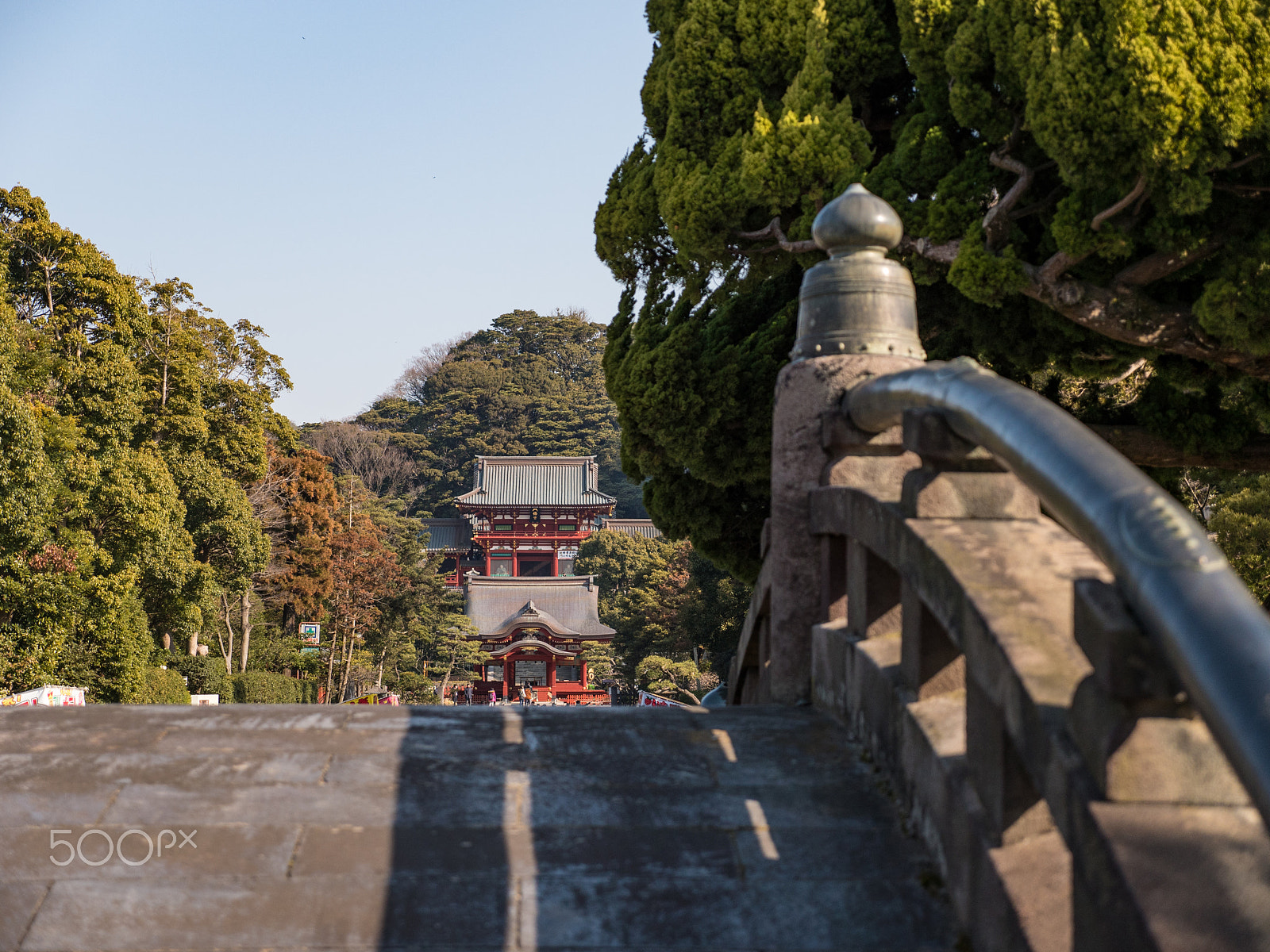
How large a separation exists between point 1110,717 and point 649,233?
8.85 m

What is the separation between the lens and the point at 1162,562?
145 centimetres

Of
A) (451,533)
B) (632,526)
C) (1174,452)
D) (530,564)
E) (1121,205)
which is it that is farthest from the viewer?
(632,526)

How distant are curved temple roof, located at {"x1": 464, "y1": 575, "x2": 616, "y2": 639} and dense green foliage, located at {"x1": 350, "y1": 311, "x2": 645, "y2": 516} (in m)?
14.8

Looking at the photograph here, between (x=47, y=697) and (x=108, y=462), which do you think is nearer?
(x=47, y=697)

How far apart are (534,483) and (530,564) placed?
3974 millimetres

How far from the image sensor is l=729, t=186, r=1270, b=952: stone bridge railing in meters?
1.39

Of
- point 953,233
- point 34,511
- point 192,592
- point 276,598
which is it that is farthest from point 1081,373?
point 276,598

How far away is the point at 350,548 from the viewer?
28.2 metres

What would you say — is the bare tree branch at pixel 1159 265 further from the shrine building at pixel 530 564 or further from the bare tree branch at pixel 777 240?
the shrine building at pixel 530 564

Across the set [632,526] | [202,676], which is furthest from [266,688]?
[632,526]

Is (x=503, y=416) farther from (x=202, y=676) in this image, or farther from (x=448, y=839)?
(x=448, y=839)

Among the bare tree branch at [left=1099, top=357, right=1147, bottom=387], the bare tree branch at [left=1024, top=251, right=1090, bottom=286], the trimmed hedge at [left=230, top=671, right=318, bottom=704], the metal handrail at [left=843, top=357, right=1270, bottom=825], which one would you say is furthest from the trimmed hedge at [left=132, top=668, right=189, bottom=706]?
the metal handrail at [left=843, top=357, right=1270, bottom=825]

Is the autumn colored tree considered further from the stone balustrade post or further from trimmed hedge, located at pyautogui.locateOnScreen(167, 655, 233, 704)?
the stone balustrade post

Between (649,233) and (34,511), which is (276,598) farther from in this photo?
(649,233)
